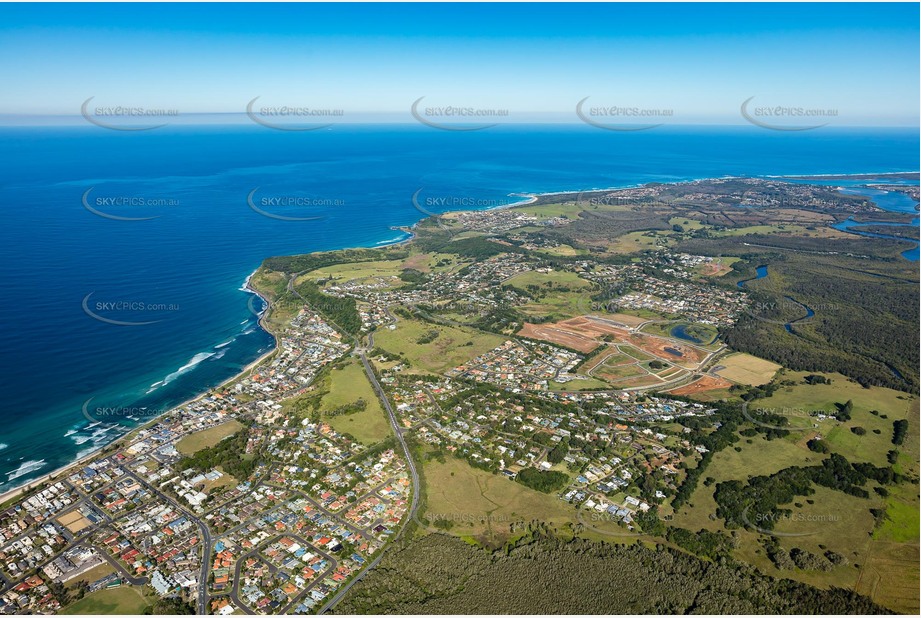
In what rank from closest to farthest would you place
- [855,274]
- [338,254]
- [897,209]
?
[855,274]
[338,254]
[897,209]

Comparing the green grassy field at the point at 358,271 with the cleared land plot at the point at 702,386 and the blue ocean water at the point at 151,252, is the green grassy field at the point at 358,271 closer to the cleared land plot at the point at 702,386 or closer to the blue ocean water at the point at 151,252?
the blue ocean water at the point at 151,252

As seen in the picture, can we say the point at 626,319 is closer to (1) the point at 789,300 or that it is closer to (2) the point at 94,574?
(1) the point at 789,300

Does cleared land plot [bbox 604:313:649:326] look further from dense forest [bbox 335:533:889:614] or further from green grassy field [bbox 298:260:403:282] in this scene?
dense forest [bbox 335:533:889:614]

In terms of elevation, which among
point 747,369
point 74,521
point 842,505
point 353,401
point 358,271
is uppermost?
point 358,271

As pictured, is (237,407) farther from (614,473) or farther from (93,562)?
(614,473)

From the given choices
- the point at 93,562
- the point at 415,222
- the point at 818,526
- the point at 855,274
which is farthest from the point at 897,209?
the point at 93,562

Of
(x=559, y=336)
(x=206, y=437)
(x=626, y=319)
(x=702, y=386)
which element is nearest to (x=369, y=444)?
(x=206, y=437)
